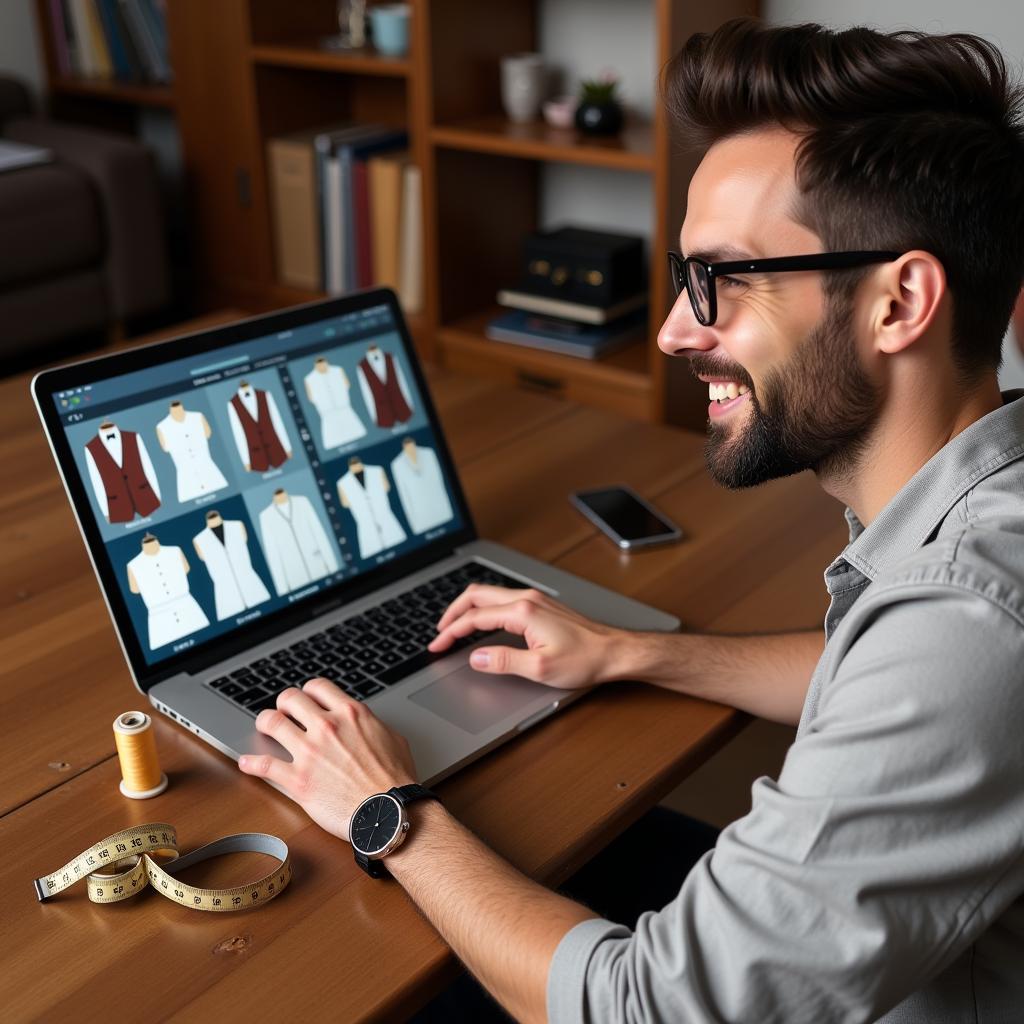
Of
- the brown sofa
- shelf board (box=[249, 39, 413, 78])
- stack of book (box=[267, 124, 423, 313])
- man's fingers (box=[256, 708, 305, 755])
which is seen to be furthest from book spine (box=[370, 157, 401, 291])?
man's fingers (box=[256, 708, 305, 755])

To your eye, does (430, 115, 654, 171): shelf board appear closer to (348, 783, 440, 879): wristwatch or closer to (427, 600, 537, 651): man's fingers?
(427, 600, 537, 651): man's fingers

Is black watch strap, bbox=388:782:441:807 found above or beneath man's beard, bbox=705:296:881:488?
beneath

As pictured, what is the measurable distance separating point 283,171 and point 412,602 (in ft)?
7.79

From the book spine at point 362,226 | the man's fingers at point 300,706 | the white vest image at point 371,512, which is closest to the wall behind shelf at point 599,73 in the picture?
the book spine at point 362,226

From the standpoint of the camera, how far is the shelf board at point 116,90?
148 inches

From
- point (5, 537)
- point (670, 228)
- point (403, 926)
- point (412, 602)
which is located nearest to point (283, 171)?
point (670, 228)

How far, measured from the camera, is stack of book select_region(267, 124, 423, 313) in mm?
3199

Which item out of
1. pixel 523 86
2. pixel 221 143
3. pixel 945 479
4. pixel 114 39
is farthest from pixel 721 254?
pixel 114 39

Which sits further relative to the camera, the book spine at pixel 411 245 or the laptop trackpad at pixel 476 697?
the book spine at pixel 411 245

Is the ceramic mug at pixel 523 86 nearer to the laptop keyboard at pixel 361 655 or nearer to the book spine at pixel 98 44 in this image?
the book spine at pixel 98 44

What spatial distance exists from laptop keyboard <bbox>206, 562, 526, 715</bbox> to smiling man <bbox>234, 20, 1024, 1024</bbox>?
0.04 meters

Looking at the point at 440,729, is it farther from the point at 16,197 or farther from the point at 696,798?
the point at 16,197

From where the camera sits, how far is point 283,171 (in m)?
3.44

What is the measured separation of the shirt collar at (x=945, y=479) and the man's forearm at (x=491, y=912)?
388 millimetres
